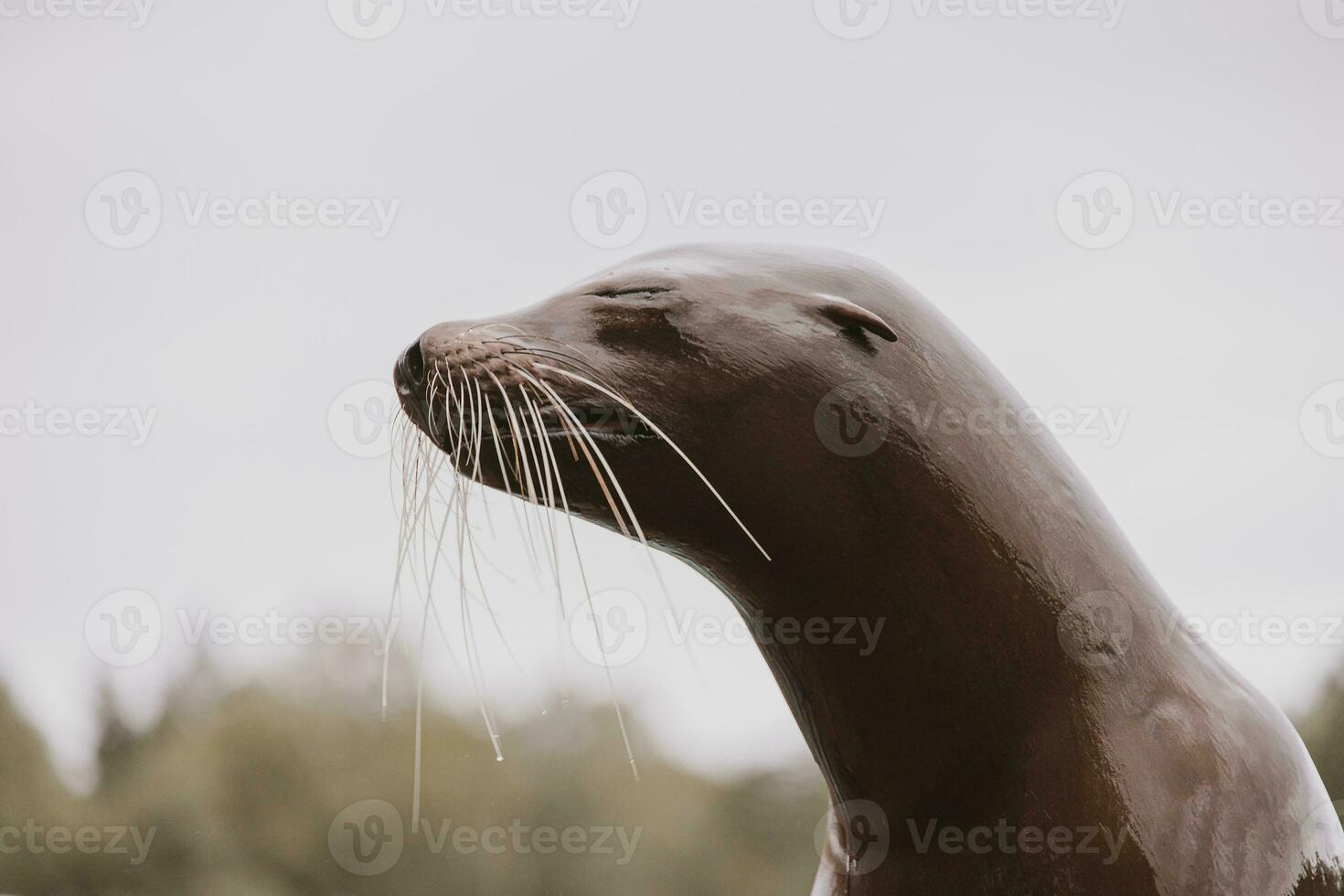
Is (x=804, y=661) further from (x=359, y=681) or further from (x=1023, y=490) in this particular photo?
(x=359, y=681)

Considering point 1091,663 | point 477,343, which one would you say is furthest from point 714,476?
point 1091,663

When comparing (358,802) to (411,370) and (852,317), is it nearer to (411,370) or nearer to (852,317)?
(411,370)

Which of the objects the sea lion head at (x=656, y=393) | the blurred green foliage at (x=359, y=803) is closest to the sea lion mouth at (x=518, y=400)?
the sea lion head at (x=656, y=393)

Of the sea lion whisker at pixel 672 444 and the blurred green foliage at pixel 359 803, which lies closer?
the sea lion whisker at pixel 672 444

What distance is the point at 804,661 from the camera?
57.2 inches

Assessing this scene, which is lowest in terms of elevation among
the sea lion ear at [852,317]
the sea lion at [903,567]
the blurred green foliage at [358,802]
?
the blurred green foliage at [358,802]

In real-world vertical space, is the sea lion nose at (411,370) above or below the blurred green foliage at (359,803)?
above

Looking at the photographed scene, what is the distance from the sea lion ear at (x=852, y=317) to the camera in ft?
4.70

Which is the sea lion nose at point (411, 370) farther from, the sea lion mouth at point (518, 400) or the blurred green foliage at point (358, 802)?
the blurred green foliage at point (358, 802)

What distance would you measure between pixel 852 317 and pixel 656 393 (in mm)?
220

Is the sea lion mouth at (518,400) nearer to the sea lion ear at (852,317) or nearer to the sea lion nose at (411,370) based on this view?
the sea lion nose at (411,370)

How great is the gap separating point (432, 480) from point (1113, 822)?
766 millimetres

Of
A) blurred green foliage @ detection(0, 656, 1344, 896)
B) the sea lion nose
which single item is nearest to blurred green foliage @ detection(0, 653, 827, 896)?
blurred green foliage @ detection(0, 656, 1344, 896)

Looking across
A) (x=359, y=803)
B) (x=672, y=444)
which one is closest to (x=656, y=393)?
(x=672, y=444)
